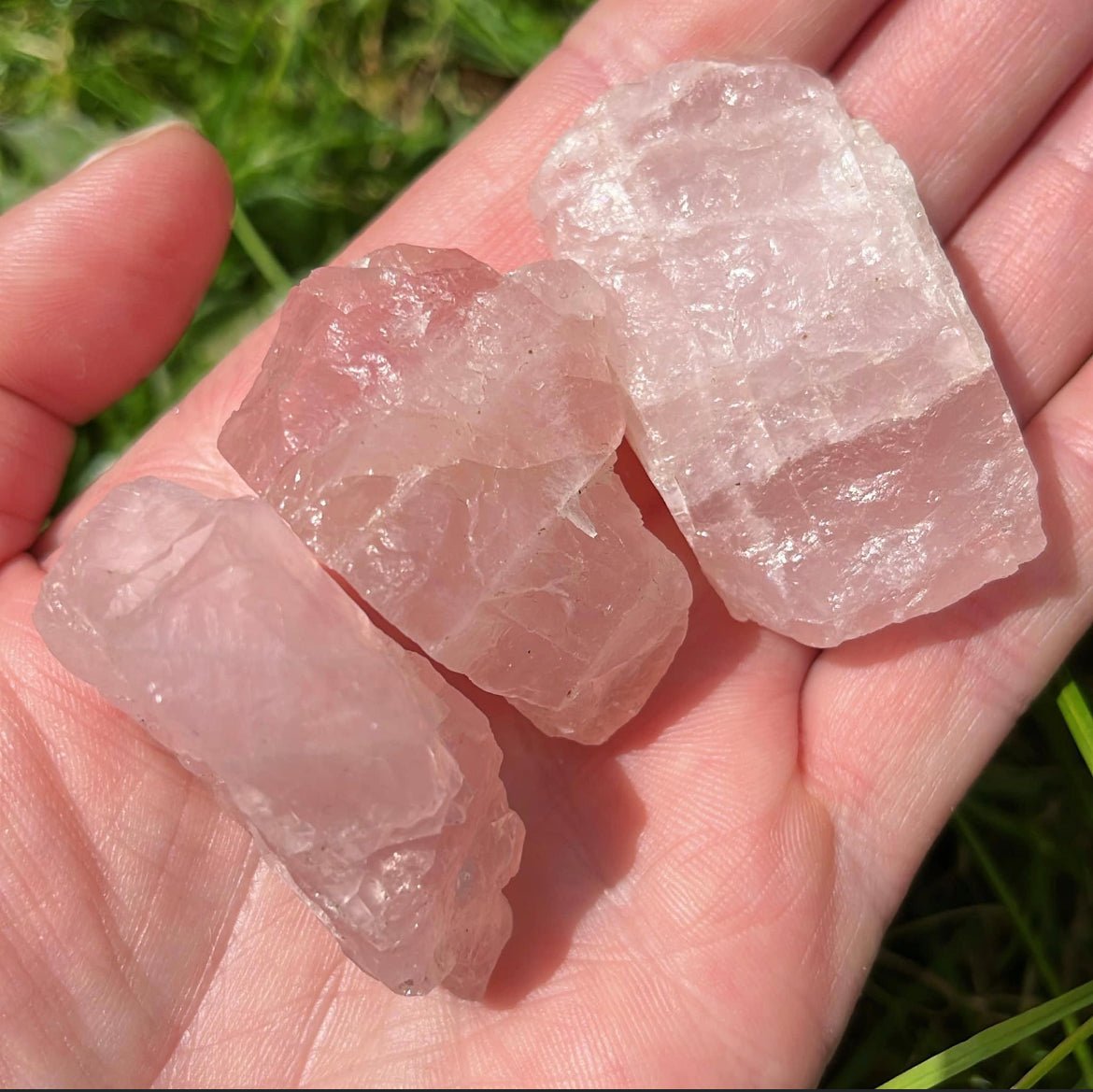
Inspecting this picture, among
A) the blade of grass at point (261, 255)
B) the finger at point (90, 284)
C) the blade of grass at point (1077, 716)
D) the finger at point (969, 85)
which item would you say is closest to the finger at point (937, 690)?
the blade of grass at point (1077, 716)

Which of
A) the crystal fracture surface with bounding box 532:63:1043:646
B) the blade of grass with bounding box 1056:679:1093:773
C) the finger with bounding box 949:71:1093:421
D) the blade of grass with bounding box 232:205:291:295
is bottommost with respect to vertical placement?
the blade of grass with bounding box 232:205:291:295

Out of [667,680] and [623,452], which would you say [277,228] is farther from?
[667,680]

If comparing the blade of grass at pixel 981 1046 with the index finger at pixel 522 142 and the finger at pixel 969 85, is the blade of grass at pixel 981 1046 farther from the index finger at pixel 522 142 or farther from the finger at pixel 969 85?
the index finger at pixel 522 142

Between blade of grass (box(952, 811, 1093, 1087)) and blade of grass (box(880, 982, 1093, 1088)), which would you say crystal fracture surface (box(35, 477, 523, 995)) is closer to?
blade of grass (box(880, 982, 1093, 1088))

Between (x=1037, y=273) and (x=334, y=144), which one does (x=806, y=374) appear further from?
(x=334, y=144)

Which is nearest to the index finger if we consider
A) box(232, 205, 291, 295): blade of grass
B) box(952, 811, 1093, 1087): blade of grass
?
box(232, 205, 291, 295): blade of grass

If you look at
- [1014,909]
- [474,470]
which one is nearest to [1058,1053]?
[1014,909]
